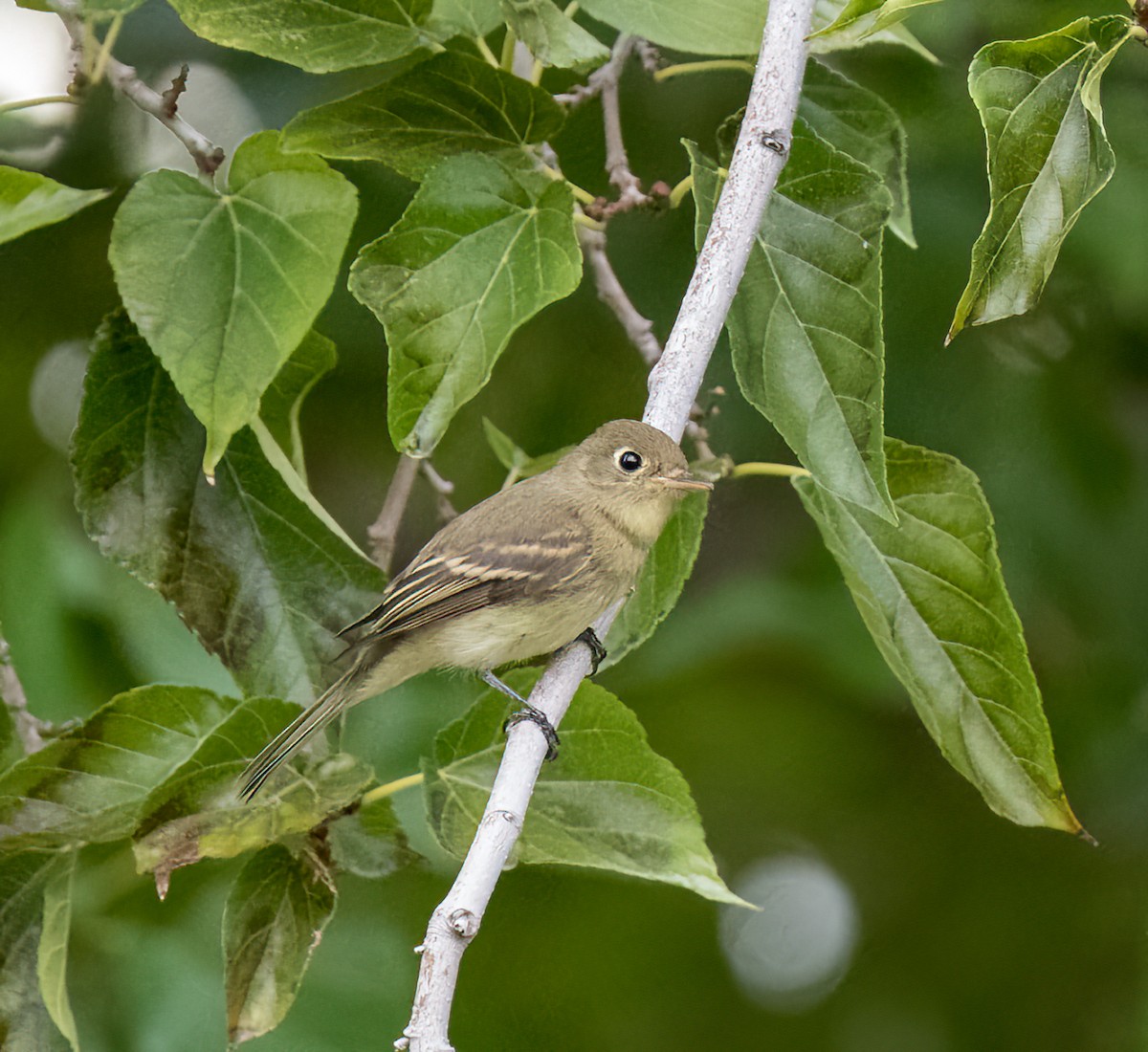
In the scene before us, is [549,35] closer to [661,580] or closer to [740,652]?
[661,580]

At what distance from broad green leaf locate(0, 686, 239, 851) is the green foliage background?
0.20 metres

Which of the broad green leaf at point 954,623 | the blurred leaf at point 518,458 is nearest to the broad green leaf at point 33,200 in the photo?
the blurred leaf at point 518,458

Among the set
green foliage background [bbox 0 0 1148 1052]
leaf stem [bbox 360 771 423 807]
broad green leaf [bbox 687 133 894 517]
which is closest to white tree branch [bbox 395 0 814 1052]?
broad green leaf [bbox 687 133 894 517]

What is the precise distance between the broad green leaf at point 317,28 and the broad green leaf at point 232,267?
0.07 metres

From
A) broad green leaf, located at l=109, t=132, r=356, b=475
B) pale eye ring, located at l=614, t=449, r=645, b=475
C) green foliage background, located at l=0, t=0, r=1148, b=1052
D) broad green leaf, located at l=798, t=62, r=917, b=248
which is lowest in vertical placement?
green foliage background, located at l=0, t=0, r=1148, b=1052

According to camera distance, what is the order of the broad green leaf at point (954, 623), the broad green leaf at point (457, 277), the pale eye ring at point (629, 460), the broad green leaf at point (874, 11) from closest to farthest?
the broad green leaf at point (874, 11) < the broad green leaf at point (457, 277) < the broad green leaf at point (954, 623) < the pale eye ring at point (629, 460)

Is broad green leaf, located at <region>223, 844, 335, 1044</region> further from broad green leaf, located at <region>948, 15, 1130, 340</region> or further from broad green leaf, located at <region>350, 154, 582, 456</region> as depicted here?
broad green leaf, located at <region>948, 15, 1130, 340</region>

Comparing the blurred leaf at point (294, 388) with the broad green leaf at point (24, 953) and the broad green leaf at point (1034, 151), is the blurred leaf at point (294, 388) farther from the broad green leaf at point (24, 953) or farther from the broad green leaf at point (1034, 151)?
the broad green leaf at point (1034, 151)

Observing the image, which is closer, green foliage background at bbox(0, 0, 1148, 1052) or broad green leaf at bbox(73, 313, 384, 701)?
broad green leaf at bbox(73, 313, 384, 701)

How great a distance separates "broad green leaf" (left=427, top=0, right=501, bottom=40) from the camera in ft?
3.28

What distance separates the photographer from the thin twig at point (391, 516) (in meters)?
1.19

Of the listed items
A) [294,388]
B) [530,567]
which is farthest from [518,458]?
[294,388]

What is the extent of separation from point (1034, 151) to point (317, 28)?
50 cm

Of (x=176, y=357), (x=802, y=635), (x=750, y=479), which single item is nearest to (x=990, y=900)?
(x=802, y=635)
